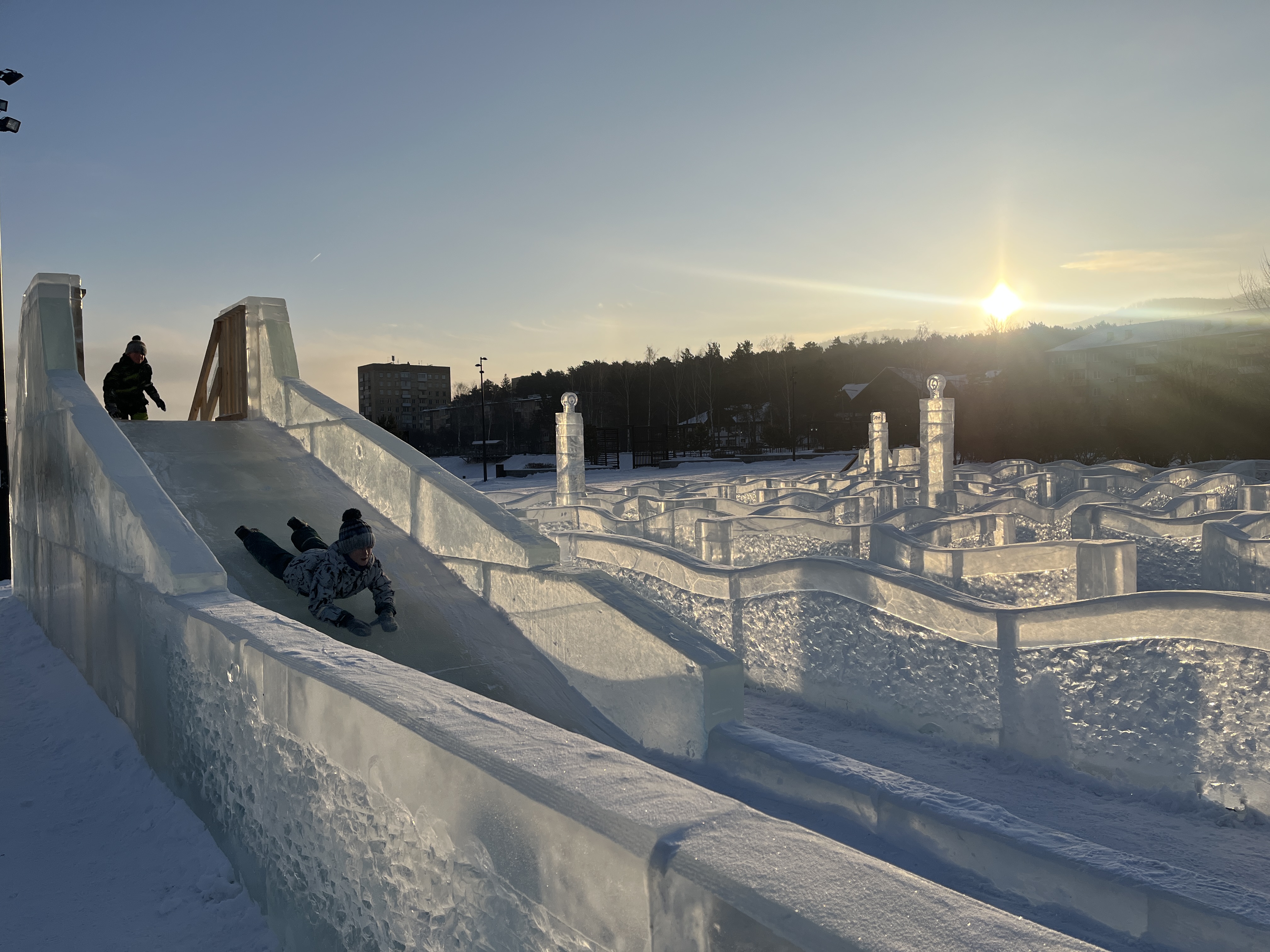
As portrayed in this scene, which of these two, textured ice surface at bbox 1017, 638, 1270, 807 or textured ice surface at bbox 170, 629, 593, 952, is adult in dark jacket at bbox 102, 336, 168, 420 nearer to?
textured ice surface at bbox 170, 629, 593, 952

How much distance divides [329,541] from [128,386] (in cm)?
586

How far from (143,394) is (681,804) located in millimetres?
11805

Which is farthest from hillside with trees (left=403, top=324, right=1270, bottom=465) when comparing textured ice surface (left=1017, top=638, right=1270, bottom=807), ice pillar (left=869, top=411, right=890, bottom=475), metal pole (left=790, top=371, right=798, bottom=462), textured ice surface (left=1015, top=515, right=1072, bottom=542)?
textured ice surface (left=1017, top=638, right=1270, bottom=807)

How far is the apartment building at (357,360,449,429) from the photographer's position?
121m

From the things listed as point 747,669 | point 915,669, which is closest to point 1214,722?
point 915,669

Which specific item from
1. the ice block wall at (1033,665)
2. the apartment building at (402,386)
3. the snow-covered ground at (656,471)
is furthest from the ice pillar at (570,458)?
the apartment building at (402,386)

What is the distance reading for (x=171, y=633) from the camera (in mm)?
4676

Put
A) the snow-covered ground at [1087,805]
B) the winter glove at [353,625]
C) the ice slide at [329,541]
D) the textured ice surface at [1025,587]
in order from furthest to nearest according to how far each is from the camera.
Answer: the textured ice surface at [1025,587], the winter glove at [353,625], the ice slide at [329,541], the snow-covered ground at [1087,805]

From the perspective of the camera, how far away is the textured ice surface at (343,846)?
227 centimetres

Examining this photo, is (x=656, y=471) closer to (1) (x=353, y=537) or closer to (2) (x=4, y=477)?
(2) (x=4, y=477)

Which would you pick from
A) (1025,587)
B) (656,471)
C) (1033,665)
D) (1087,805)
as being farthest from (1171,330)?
(1087,805)

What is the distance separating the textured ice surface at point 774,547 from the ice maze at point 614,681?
0.06m

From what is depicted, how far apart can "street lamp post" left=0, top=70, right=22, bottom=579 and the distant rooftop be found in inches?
1613

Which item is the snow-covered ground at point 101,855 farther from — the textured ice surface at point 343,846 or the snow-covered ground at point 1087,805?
the snow-covered ground at point 1087,805
